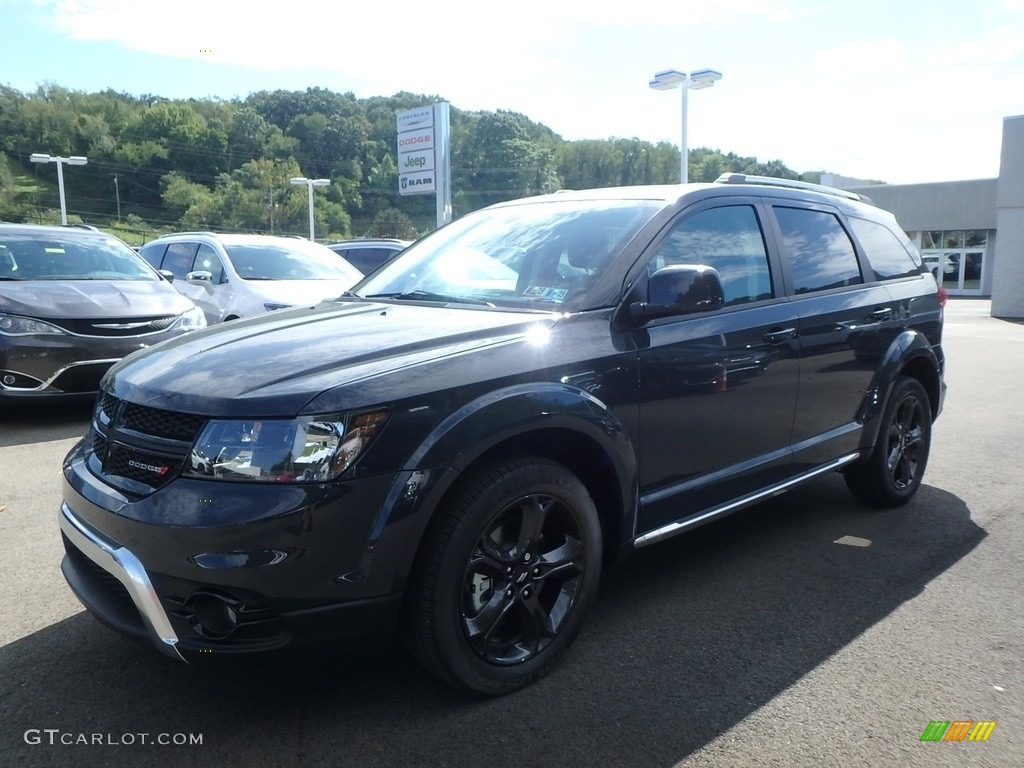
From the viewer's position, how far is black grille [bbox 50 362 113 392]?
656cm

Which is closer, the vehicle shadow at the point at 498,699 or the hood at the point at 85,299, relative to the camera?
the vehicle shadow at the point at 498,699

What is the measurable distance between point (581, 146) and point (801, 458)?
62.3 m

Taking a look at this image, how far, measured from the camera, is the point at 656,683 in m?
2.88

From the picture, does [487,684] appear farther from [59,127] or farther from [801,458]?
[59,127]

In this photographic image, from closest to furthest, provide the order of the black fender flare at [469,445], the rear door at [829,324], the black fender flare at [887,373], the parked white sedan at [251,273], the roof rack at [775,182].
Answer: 1. the black fender flare at [469,445]
2. the rear door at [829,324]
3. the roof rack at [775,182]
4. the black fender flare at [887,373]
5. the parked white sedan at [251,273]

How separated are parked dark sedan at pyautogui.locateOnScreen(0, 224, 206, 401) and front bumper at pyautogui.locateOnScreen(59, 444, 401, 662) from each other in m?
4.69

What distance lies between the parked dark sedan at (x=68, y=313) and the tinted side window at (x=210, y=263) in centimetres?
168

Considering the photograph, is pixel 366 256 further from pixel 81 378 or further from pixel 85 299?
pixel 81 378

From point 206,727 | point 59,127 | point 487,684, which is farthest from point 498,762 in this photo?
point 59,127

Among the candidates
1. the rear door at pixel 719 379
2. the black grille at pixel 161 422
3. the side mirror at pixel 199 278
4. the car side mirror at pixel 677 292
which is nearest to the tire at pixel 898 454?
the rear door at pixel 719 379

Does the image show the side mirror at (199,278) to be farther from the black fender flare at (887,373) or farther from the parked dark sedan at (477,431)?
the black fender flare at (887,373)

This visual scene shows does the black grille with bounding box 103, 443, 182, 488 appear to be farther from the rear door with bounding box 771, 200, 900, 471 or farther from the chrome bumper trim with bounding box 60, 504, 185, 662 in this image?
the rear door with bounding box 771, 200, 900, 471

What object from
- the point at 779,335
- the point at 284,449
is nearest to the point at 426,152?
the point at 779,335

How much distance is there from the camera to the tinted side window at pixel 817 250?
4066mm
